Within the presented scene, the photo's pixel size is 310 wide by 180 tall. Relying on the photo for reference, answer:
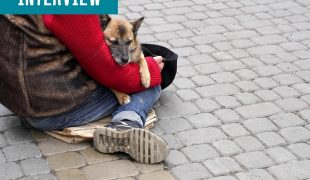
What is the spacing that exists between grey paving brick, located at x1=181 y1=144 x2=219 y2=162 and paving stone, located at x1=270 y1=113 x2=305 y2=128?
2.24 feet

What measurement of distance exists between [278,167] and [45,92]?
5.42 ft

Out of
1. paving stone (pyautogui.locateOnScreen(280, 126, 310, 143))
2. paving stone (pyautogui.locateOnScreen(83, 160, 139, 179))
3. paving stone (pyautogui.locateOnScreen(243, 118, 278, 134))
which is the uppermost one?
→ paving stone (pyautogui.locateOnScreen(243, 118, 278, 134))

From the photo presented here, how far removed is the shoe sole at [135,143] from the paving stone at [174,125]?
1.57 ft

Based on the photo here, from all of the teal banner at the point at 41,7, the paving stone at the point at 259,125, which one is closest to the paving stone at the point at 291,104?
the paving stone at the point at 259,125

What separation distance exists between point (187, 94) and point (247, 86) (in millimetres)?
557

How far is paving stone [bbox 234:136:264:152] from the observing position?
164 inches

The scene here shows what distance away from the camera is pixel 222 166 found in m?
3.94

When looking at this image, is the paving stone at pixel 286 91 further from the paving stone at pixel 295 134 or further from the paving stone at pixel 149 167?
the paving stone at pixel 149 167

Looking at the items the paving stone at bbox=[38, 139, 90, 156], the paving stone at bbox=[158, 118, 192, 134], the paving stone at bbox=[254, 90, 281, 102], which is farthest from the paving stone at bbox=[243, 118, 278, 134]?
the paving stone at bbox=[38, 139, 90, 156]

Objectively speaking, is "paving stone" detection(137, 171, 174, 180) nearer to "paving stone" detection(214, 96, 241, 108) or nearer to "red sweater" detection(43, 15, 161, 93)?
"red sweater" detection(43, 15, 161, 93)

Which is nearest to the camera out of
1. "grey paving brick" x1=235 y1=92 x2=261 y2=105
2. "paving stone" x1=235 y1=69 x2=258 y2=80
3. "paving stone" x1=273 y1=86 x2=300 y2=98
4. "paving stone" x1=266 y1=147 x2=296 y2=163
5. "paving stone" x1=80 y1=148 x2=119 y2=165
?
"paving stone" x1=80 y1=148 x2=119 y2=165

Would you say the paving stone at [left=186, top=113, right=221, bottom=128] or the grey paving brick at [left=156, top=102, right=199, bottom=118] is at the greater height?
the grey paving brick at [left=156, top=102, right=199, bottom=118]

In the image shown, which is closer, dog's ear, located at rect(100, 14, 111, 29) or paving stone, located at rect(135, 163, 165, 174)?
paving stone, located at rect(135, 163, 165, 174)

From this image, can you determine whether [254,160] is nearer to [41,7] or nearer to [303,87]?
[303,87]
